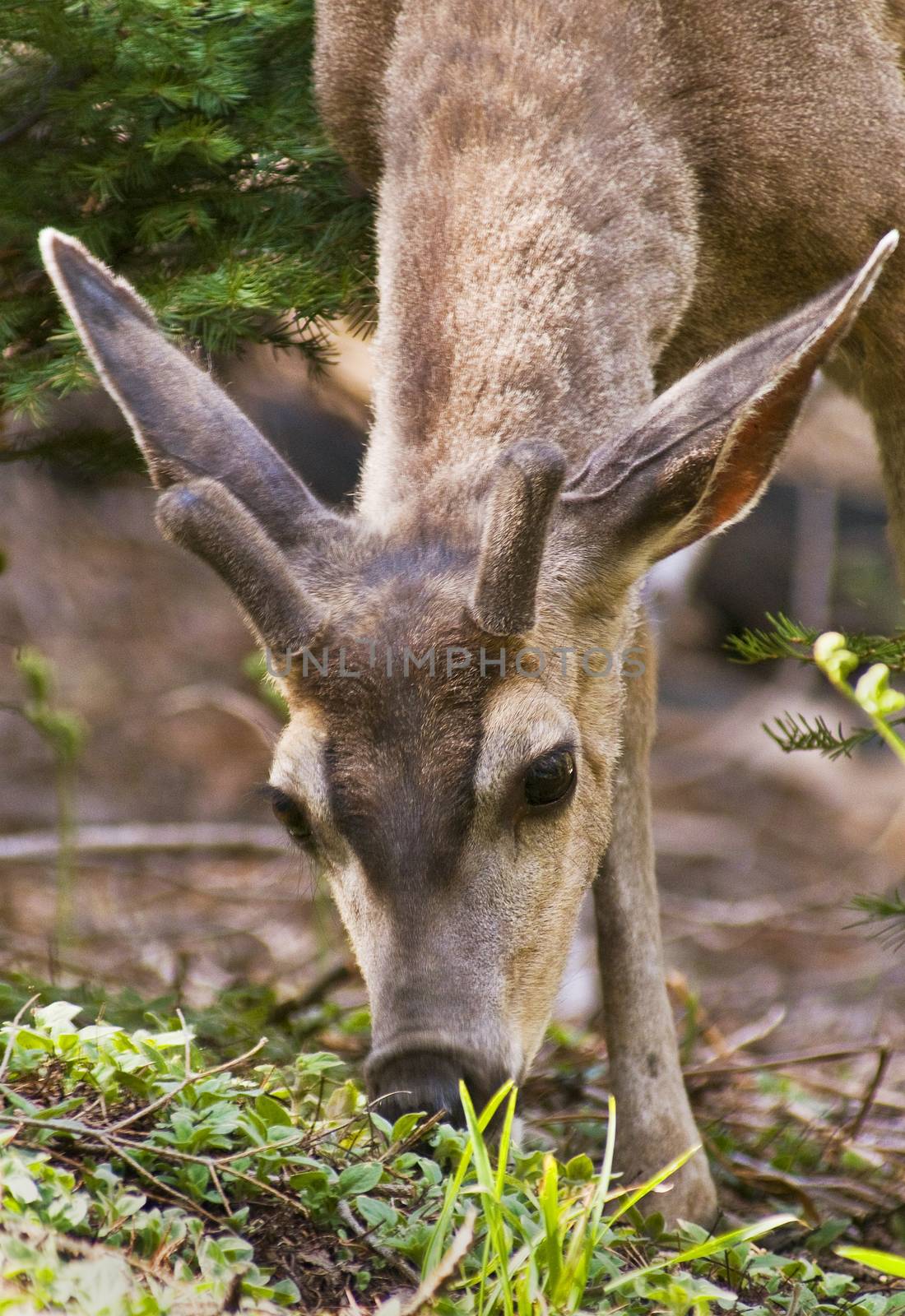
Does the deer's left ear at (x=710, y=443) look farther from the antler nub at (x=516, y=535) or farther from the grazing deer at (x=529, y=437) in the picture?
the antler nub at (x=516, y=535)

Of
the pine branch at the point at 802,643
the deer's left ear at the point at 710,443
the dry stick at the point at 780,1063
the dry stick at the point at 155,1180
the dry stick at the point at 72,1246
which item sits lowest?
the dry stick at the point at 780,1063

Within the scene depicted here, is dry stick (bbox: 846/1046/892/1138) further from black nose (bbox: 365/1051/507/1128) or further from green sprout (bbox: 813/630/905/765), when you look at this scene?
green sprout (bbox: 813/630/905/765)

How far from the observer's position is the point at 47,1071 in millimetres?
3676

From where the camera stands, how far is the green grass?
9.68 ft

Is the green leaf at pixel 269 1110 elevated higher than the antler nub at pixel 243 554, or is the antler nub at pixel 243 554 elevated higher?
the antler nub at pixel 243 554

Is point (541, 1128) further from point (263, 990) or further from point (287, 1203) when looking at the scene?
point (287, 1203)

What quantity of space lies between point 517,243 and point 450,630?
1464 millimetres

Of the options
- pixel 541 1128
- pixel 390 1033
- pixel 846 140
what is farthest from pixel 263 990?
pixel 846 140

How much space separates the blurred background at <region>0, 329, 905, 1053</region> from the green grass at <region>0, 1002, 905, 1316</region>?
2903mm

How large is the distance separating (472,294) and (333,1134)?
2.58 metres

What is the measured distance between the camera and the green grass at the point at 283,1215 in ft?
9.68

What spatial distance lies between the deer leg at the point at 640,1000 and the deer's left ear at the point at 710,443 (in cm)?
124

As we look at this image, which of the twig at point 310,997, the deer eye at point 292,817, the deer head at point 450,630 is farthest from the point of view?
the twig at point 310,997

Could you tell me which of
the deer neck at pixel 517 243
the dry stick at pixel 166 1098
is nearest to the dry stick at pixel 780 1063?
the deer neck at pixel 517 243
